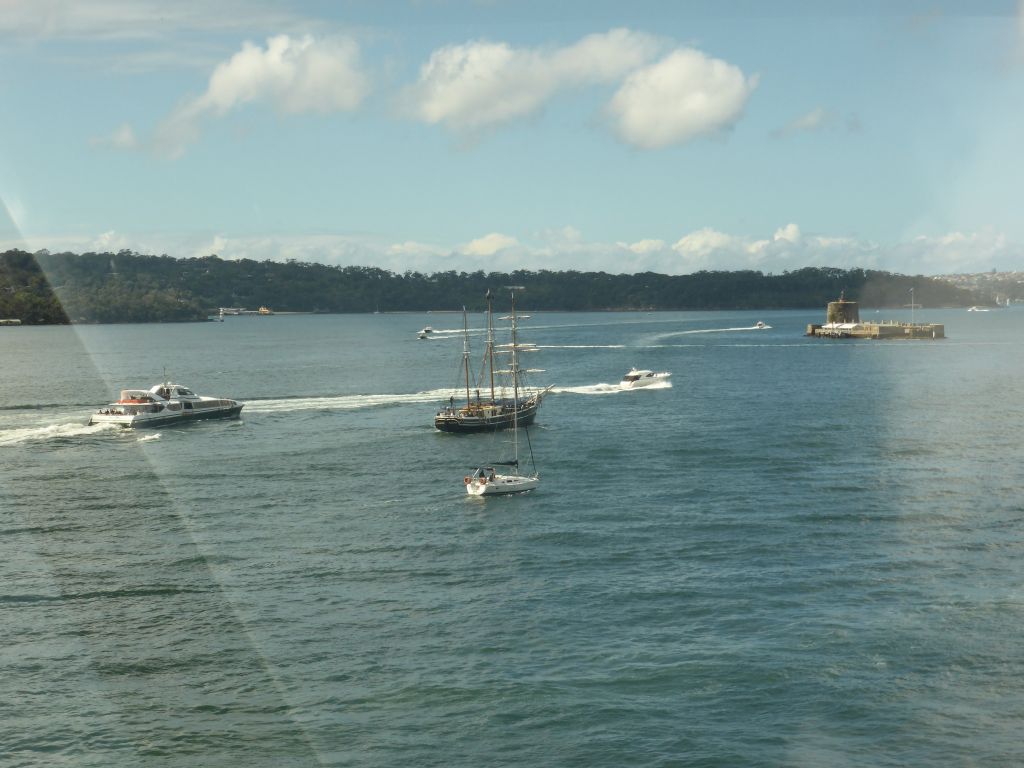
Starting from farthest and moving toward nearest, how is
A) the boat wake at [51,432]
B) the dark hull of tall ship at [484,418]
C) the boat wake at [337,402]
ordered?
the boat wake at [337,402] < the dark hull of tall ship at [484,418] < the boat wake at [51,432]

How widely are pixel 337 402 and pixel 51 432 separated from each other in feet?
95.5

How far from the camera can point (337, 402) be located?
11131cm

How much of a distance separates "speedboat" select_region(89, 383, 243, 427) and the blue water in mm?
9554

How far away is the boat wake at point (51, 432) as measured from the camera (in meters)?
86.8

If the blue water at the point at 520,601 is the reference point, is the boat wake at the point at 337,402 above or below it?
above

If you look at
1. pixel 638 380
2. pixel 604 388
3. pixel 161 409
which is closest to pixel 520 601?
pixel 161 409

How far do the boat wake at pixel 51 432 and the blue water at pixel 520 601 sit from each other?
1.54 m

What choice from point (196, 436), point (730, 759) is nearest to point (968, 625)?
point (730, 759)

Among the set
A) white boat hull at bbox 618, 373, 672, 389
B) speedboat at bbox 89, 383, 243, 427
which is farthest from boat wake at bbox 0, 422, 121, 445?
white boat hull at bbox 618, 373, 672, 389

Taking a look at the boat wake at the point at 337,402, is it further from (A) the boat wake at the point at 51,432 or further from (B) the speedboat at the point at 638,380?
(B) the speedboat at the point at 638,380

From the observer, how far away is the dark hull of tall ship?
287 ft

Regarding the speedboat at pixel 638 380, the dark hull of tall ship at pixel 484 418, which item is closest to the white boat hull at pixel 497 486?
the dark hull of tall ship at pixel 484 418

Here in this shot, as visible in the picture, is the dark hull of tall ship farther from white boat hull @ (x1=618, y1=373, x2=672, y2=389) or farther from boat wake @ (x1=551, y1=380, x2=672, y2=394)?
white boat hull @ (x1=618, y1=373, x2=672, y2=389)

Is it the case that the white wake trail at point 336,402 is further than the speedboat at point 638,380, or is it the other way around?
the speedboat at point 638,380
